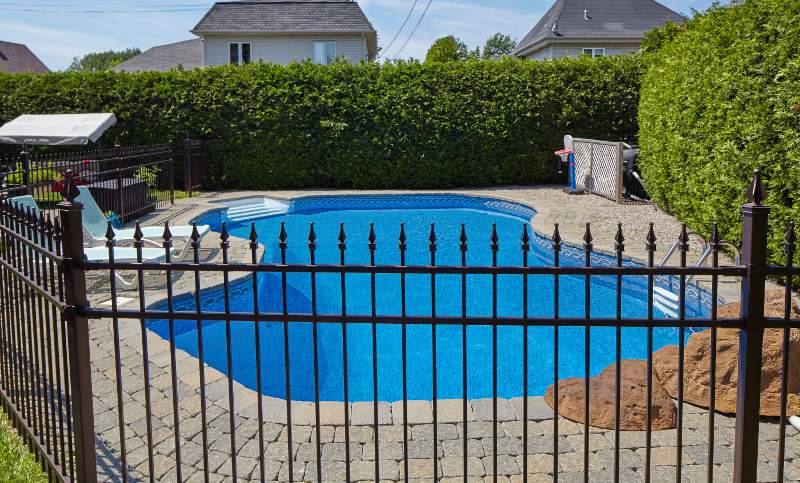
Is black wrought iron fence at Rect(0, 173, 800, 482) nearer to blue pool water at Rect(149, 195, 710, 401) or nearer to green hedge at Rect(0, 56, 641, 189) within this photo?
blue pool water at Rect(149, 195, 710, 401)

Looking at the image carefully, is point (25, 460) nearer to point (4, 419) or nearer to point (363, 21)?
point (4, 419)

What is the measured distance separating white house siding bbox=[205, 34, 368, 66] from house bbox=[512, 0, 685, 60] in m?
9.20

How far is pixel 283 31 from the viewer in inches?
1131

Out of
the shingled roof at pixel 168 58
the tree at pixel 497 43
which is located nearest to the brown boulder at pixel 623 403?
the shingled roof at pixel 168 58

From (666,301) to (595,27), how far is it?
2912 centimetres

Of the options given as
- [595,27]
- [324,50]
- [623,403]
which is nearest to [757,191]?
[623,403]

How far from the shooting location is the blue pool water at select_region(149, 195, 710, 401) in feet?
21.0

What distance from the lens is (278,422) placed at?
13.9 ft

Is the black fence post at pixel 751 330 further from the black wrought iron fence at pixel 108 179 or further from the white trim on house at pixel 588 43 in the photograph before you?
the white trim on house at pixel 588 43

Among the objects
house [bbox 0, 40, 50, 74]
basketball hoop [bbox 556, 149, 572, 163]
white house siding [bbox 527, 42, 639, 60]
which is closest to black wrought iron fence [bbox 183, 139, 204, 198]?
basketball hoop [bbox 556, 149, 572, 163]

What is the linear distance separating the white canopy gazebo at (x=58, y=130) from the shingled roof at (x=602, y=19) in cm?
2394

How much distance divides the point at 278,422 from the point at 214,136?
14.1m

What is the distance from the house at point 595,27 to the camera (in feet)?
109

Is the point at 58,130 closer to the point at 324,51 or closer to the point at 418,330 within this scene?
the point at 418,330
